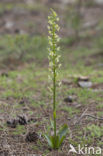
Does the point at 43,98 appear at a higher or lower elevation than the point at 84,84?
lower

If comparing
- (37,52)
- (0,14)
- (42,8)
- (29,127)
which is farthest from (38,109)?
(42,8)

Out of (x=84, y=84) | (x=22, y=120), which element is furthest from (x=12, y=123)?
(x=84, y=84)

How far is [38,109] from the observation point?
4.20 metres

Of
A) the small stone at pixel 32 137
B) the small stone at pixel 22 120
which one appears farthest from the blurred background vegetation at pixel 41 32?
the small stone at pixel 32 137

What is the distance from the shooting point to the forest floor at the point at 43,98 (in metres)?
3.01

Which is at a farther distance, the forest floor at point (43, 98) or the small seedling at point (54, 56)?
the forest floor at point (43, 98)

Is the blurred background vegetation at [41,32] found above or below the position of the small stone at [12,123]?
above

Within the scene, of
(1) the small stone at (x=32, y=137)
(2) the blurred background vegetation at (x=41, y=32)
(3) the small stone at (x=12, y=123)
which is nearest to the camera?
(1) the small stone at (x=32, y=137)

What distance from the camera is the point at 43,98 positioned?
4.80 m

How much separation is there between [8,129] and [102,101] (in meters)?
1.89

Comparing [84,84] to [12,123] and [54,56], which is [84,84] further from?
[54,56]

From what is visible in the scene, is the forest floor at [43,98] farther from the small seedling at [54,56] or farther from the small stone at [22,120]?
the small seedling at [54,56]

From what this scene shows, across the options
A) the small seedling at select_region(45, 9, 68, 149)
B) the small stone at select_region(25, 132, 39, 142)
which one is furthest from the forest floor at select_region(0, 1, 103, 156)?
the small seedling at select_region(45, 9, 68, 149)

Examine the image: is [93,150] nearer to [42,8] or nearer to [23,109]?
[23,109]
